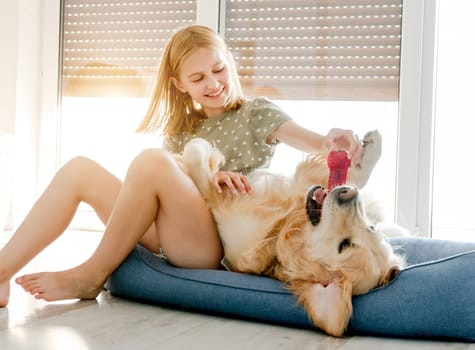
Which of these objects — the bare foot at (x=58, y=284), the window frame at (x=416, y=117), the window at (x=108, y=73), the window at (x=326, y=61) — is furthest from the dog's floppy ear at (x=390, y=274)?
the window at (x=108, y=73)

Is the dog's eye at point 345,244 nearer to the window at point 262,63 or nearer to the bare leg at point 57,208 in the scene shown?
the bare leg at point 57,208

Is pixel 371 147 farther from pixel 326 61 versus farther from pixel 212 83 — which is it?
pixel 326 61

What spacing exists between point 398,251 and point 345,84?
4.82 feet

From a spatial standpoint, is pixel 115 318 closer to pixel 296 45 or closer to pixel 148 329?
pixel 148 329

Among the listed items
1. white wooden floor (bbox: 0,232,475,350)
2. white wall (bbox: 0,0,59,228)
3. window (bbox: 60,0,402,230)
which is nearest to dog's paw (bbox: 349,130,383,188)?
white wooden floor (bbox: 0,232,475,350)

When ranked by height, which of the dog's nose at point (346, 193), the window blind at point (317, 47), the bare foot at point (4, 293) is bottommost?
the bare foot at point (4, 293)

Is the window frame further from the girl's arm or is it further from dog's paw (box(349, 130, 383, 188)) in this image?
dog's paw (box(349, 130, 383, 188))

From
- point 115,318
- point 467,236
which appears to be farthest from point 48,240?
point 467,236

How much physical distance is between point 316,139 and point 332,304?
53 centimetres

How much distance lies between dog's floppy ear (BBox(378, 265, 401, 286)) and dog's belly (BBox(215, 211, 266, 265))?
0.27m

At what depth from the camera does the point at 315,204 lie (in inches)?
59.2

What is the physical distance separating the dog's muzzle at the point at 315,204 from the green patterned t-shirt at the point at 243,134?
0.47 meters

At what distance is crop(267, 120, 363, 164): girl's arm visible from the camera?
157 centimetres

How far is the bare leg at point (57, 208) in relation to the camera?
174 cm
